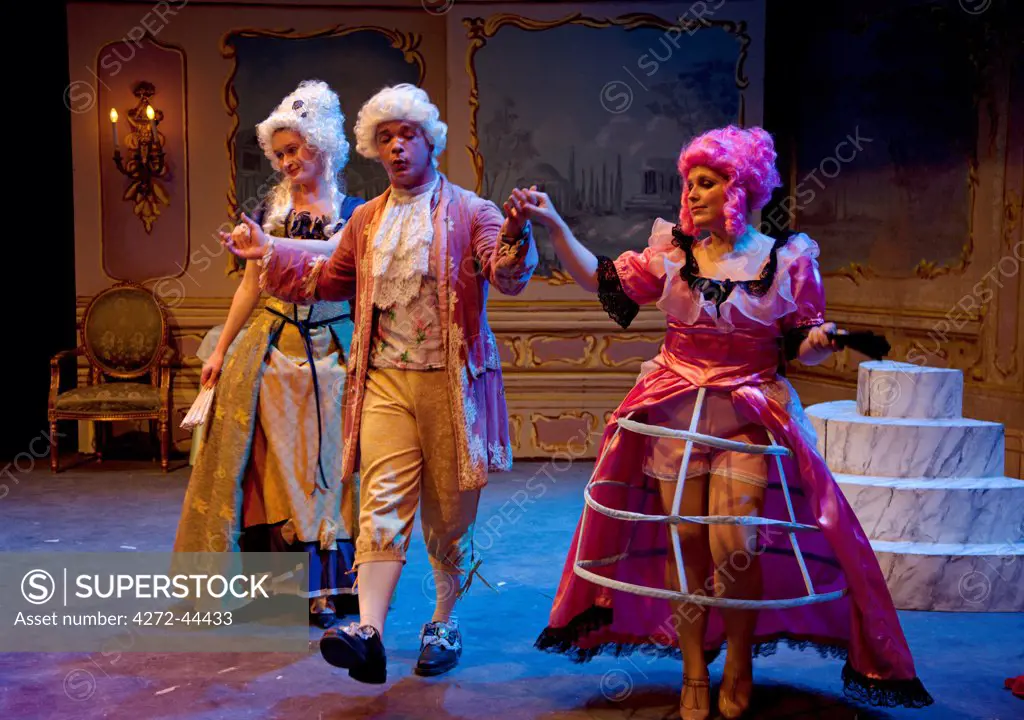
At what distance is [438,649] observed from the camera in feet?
10.9

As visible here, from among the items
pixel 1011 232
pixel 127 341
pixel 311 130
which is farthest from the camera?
pixel 127 341

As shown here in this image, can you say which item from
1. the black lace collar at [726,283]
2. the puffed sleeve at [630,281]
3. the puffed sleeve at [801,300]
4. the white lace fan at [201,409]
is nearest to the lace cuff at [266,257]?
the white lace fan at [201,409]

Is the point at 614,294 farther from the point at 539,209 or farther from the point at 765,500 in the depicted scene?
the point at 765,500

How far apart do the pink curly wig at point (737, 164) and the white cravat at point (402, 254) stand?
0.75 meters

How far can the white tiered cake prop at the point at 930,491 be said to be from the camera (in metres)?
4.02

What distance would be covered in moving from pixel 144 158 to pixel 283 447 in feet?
12.5

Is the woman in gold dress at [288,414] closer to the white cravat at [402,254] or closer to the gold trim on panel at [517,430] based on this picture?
the white cravat at [402,254]

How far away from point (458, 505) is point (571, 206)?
4.04 metres

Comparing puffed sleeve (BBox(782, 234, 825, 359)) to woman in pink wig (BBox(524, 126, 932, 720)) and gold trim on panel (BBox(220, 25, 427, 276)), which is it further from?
gold trim on panel (BBox(220, 25, 427, 276))

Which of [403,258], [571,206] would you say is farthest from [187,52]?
[403,258]

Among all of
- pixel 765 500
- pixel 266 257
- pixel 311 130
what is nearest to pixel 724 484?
pixel 765 500

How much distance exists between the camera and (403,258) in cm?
321

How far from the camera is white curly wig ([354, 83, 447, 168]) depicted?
3152mm

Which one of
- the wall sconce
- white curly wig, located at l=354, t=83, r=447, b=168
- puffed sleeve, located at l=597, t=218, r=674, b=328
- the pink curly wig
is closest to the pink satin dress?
puffed sleeve, located at l=597, t=218, r=674, b=328
